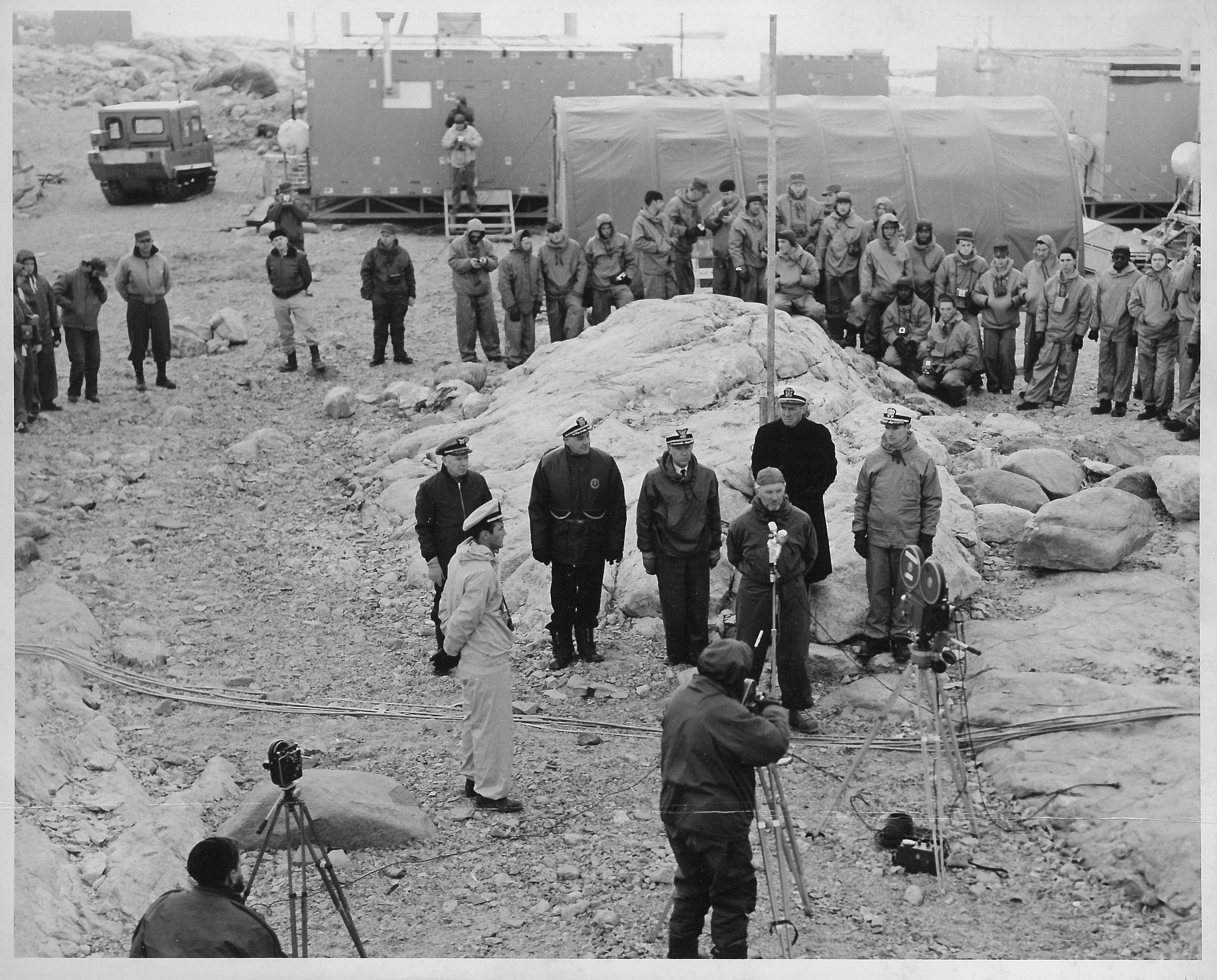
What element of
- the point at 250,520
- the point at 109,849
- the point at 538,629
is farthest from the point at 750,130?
the point at 109,849

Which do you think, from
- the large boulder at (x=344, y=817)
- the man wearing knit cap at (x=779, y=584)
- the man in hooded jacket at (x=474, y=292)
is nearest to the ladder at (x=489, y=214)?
the man in hooded jacket at (x=474, y=292)

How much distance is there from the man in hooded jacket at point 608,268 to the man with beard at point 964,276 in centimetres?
307

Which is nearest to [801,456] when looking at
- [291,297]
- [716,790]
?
[716,790]

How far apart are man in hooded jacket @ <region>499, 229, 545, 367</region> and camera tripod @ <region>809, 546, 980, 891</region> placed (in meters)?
7.94

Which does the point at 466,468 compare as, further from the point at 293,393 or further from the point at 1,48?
the point at 293,393

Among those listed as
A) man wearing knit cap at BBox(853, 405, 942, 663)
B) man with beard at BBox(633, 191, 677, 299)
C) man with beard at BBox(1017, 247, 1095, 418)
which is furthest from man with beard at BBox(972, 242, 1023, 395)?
man wearing knit cap at BBox(853, 405, 942, 663)

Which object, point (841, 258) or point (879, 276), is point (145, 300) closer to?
point (841, 258)

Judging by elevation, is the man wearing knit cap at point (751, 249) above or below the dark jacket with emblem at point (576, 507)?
above

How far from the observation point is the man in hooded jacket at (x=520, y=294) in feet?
47.9

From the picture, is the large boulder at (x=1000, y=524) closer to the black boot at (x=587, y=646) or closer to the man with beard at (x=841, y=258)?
the black boot at (x=587, y=646)

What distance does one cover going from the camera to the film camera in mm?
6156

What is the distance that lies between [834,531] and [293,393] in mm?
7318

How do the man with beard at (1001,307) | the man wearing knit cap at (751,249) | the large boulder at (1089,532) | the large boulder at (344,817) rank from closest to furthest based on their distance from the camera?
the large boulder at (344,817), the large boulder at (1089,532), the man with beard at (1001,307), the man wearing knit cap at (751,249)

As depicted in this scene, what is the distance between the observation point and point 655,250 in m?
15.1
